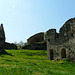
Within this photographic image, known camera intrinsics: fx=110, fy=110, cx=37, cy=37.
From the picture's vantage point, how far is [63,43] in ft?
56.5

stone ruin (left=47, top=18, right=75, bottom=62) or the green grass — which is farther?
stone ruin (left=47, top=18, right=75, bottom=62)

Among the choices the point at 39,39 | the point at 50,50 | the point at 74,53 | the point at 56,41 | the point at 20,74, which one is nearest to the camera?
the point at 20,74

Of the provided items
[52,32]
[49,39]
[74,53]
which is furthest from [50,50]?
[74,53]

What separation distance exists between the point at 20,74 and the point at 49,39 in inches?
576

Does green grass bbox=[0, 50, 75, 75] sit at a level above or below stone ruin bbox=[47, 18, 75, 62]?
below

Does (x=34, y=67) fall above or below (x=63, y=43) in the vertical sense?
below

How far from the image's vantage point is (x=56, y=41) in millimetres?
18906

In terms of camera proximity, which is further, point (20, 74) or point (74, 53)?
point (74, 53)

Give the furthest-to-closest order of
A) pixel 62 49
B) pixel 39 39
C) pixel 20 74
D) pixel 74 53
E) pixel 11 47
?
1. pixel 39 39
2. pixel 11 47
3. pixel 62 49
4. pixel 74 53
5. pixel 20 74

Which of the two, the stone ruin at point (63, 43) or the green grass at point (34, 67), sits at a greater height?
the stone ruin at point (63, 43)

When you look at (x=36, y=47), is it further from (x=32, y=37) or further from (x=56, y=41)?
(x=56, y=41)

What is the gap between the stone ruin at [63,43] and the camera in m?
15.6

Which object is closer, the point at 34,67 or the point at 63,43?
the point at 34,67

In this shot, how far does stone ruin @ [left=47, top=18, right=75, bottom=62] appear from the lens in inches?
613
